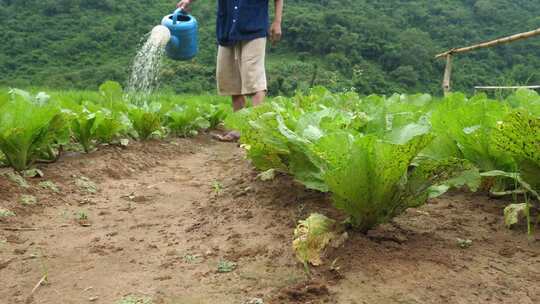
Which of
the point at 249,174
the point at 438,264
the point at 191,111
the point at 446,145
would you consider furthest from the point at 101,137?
the point at 438,264

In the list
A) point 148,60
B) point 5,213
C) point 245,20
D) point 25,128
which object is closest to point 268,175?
point 5,213

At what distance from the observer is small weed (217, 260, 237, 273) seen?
1586mm

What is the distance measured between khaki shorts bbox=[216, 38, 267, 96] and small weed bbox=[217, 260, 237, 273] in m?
3.26

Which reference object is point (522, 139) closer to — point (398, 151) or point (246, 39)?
point (398, 151)

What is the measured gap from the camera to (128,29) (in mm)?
35312

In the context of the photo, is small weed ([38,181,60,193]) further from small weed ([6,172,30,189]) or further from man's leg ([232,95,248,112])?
man's leg ([232,95,248,112])

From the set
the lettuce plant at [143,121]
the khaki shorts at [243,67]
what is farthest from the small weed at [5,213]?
the khaki shorts at [243,67]

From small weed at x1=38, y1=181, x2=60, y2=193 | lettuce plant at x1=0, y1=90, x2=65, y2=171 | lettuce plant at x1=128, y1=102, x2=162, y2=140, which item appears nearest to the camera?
lettuce plant at x1=0, y1=90, x2=65, y2=171

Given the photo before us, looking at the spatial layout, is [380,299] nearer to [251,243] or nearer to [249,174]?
[251,243]

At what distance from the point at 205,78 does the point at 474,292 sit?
26.6m

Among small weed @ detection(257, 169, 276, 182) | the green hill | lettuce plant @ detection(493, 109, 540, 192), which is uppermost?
lettuce plant @ detection(493, 109, 540, 192)

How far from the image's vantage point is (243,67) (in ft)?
15.6

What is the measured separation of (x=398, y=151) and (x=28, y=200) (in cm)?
183

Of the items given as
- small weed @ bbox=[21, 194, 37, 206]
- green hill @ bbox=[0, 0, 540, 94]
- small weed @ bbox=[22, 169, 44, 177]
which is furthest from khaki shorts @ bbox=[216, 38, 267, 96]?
green hill @ bbox=[0, 0, 540, 94]
